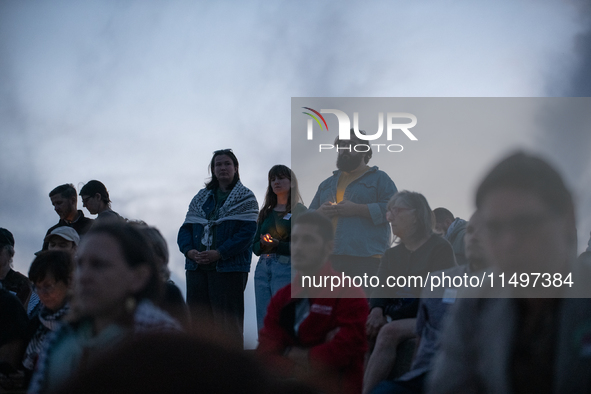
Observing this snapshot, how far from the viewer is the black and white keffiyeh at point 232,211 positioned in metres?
3.96

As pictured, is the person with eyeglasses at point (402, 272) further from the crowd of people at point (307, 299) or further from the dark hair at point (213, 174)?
the dark hair at point (213, 174)

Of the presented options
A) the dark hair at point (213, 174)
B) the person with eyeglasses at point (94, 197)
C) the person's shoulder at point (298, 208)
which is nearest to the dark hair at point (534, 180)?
the person's shoulder at point (298, 208)

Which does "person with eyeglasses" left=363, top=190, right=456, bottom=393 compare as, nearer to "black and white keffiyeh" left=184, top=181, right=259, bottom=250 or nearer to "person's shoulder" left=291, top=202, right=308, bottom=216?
"person's shoulder" left=291, top=202, right=308, bottom=216

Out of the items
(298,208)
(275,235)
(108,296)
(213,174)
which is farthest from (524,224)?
(213,174)

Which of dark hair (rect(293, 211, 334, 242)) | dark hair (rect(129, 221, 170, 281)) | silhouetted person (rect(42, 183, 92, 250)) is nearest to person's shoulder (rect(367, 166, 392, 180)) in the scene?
dark hair (rect(293, 211, 334, 242))

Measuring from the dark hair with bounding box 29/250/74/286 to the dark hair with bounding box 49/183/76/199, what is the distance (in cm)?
171

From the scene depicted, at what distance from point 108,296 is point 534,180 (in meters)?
1.57

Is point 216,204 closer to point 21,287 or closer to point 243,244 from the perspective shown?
point 243,244

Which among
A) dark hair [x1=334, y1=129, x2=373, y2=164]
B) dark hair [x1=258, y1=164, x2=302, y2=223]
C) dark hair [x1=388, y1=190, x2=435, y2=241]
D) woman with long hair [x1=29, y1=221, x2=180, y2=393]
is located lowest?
woman with long hair [x1=29, y1=221, x2=180, y2=393]

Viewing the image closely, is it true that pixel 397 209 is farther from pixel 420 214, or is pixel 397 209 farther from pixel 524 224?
pixel 524 224

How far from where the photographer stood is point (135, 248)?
1.94 meters

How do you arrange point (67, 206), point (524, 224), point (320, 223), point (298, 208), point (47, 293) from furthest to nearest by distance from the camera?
point (67, 206), point (298, 208), point (47, 293), point (320, 223), point (524, 224)

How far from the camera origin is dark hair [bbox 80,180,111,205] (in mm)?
4336

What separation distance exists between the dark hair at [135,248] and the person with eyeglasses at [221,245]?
1.75 m
